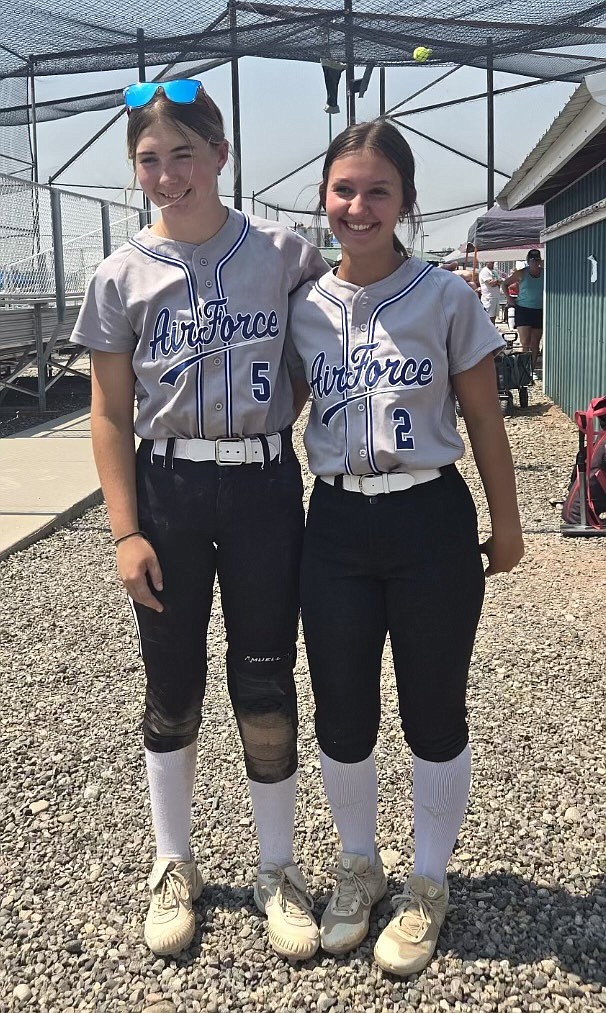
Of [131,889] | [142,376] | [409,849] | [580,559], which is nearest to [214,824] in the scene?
[131,889]

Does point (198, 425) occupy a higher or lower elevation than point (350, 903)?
higher

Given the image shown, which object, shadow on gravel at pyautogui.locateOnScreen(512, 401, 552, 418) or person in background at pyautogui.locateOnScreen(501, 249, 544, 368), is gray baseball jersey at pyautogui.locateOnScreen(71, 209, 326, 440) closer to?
shadow on gravel at pyautogui.locateOnScreen(512, 401, 552, 418)

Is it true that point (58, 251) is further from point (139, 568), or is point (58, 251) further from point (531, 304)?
point (139, 568)

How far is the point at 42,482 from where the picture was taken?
6.96 meters

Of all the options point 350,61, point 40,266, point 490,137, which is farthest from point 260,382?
point 490,137

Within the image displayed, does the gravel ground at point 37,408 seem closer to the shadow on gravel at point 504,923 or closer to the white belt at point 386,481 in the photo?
the shadow on gravel at point 504,923

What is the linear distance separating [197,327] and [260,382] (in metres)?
0.18

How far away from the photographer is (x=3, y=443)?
27.9 feet

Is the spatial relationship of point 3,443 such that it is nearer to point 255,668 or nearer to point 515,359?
point 515,359

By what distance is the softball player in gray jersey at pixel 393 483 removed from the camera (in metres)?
1.96

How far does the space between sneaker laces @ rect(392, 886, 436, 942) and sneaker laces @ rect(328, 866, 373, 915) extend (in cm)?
8

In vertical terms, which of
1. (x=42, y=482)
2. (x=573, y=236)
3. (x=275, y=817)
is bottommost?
(x=275, y=817)

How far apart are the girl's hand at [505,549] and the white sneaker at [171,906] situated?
1.03 m

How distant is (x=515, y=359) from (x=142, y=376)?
9.01 meters
